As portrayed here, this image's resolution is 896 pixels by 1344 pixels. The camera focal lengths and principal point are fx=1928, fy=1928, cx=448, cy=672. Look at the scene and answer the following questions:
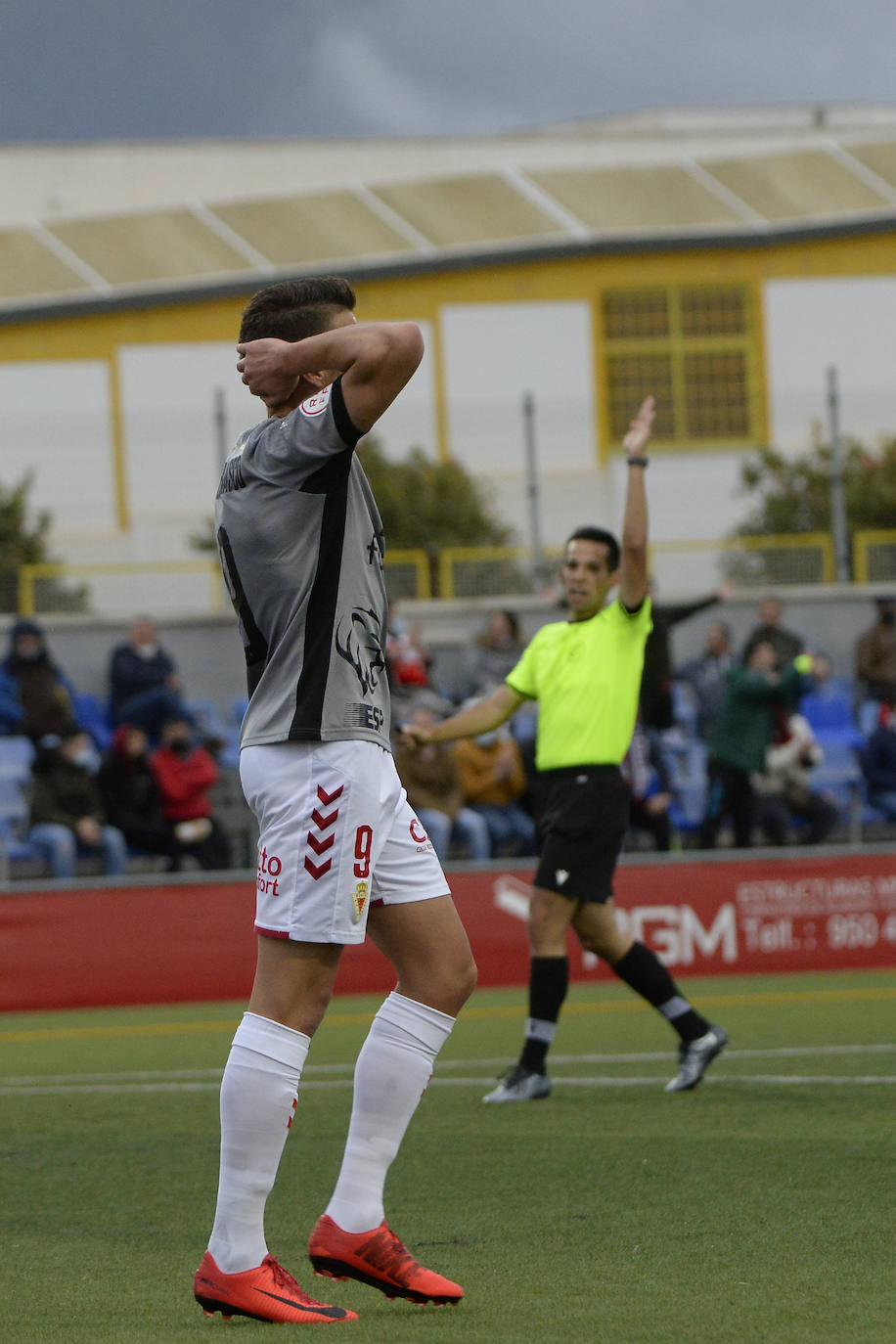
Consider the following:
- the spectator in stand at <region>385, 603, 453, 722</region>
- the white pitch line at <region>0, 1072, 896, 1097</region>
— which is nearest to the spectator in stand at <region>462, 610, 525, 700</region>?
the spectator in stand at <region>385, 603, 453, 722</region>

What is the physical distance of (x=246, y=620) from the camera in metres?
4.23

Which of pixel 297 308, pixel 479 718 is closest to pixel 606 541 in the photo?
pixel 479 718

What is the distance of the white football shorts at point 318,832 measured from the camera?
4.05 m

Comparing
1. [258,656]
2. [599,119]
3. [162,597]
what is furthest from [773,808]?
[599,119]

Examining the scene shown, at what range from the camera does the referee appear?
769 centimetres

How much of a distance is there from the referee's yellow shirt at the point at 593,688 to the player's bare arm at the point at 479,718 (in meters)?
0.08

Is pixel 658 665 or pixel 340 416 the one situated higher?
pixel 340 416

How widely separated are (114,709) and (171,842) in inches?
82.6

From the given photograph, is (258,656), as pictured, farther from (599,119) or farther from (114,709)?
(599,119)

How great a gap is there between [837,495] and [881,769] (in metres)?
4.24

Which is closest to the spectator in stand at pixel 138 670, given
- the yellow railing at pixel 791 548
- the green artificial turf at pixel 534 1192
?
the yellow railing at pixel 791 548

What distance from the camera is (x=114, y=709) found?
16609 mm

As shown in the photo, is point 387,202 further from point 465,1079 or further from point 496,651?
point 465,1079

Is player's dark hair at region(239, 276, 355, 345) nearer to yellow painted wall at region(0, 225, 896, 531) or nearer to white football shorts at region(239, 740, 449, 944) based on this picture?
white football shorts at region(239, 740, 449, 944)
